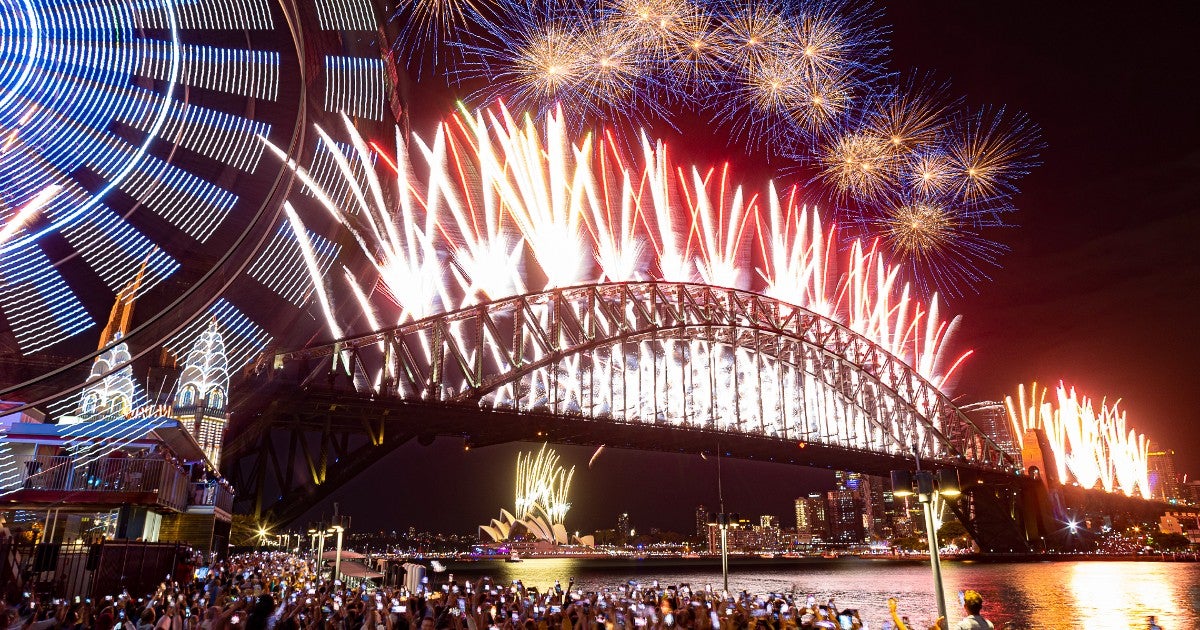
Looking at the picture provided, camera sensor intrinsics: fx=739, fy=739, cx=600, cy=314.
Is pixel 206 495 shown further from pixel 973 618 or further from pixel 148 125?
pixel 973 618

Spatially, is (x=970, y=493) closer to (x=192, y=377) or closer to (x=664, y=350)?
(x=664, y=350)

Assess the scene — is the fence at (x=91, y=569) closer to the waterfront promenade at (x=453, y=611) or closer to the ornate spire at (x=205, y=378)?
the waterfront promenade at (x=453, y=611)

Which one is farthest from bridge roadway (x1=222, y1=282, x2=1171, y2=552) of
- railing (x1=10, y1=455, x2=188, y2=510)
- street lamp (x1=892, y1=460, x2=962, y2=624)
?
street lamp (x1=892, y1=460, x2=962, y2=624)

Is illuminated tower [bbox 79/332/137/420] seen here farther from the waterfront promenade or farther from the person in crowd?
the person in crowd

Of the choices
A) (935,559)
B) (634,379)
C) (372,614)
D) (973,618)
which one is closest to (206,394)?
(372,614)

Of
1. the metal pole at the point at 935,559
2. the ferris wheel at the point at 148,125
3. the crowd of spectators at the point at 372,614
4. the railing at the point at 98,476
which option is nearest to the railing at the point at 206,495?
the railing at the point at 98,476
